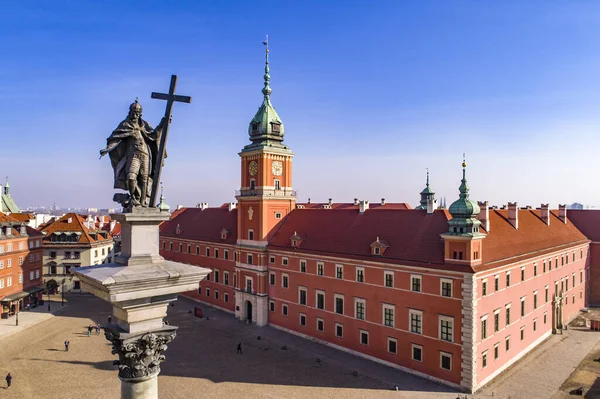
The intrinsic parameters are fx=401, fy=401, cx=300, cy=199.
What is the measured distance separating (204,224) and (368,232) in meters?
30.4

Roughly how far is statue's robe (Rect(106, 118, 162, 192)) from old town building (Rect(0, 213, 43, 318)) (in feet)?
163

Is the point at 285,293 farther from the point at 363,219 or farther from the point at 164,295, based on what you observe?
the point at 164,295

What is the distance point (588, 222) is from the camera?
55812mm

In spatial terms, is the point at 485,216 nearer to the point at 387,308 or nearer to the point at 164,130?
the point at 387,308

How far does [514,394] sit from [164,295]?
29.3 meters

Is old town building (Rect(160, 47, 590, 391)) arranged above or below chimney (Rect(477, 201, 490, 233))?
below

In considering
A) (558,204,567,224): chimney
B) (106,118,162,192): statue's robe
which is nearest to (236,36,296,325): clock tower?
(558,204,567,224): chimney

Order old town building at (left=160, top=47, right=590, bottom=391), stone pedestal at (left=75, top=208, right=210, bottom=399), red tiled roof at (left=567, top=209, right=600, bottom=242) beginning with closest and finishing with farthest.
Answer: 1. stone pedestal at (left=75, top=208, right=210, bottom=399)
2. old town building at (left=160, top=47, right=590, bottom=391)
3. red tiled roof at (left=567, top=209, right=600, bottom=242)

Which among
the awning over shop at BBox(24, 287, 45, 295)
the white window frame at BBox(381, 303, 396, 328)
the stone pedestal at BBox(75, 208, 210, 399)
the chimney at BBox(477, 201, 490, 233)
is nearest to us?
the stone pedestal at BBox(75, 208, 210, 399)

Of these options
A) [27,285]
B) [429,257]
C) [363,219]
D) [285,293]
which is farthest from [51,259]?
[429,257]

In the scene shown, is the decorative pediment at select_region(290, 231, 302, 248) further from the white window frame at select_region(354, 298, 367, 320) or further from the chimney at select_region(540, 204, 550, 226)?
the chimney at select_region(540, 204, 550, 226)

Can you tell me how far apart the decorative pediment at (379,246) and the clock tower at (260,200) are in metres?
14.6

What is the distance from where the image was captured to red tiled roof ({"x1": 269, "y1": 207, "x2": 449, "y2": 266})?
3228 cm

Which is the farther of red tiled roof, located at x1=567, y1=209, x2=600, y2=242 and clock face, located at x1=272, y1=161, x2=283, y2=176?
red tiled roof, located at x1=567, y1=209, x2=600, y2=242
